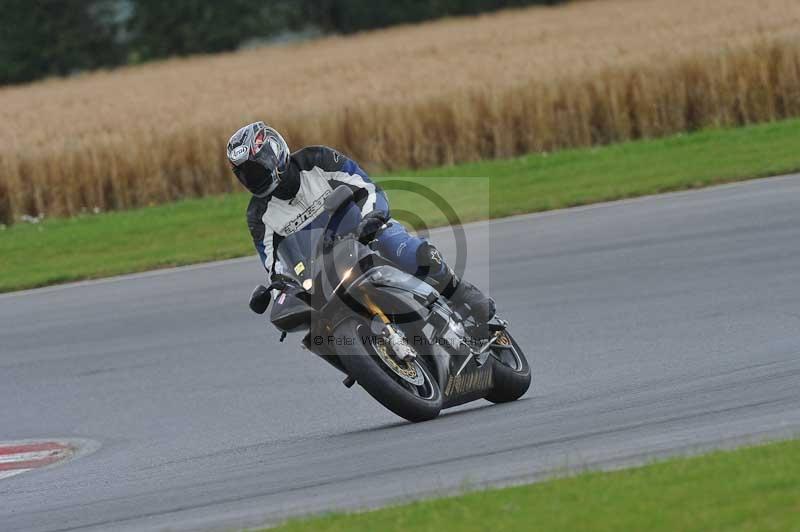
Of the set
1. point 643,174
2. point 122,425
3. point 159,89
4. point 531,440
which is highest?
point 531,440

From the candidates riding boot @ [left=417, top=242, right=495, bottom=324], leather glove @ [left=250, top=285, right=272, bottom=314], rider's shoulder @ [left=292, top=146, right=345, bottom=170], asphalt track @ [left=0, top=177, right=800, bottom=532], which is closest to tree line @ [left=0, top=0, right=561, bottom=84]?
asphalt track @ [left=0, top=177, right=800, bottom=532]

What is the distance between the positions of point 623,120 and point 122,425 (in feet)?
44.0

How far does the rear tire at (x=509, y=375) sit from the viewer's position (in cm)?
872

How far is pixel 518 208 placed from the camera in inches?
672

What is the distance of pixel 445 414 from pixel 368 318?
1.17m

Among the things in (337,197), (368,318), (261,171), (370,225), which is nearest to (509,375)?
(368,318)

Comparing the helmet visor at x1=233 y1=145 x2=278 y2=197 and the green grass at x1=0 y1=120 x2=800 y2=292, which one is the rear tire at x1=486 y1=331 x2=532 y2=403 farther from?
the green grass at x1=0 y1=120 x2=800 y2=292

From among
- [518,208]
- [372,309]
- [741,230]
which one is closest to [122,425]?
[372,309]

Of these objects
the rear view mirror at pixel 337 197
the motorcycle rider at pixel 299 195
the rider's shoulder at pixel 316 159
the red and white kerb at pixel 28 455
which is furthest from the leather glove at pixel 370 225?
the red and white kerb at pixel 28 455

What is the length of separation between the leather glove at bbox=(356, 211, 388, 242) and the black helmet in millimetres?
538

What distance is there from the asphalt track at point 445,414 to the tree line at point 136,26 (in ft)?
166

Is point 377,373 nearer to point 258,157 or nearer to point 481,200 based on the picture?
point 258,157

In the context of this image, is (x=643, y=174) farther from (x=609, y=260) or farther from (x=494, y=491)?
(x=494, y=491)

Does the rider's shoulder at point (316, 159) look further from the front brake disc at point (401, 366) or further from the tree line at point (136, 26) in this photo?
the tree line at point (136, 26)
